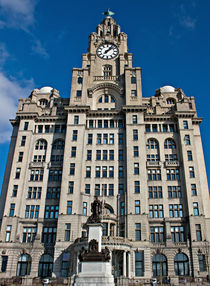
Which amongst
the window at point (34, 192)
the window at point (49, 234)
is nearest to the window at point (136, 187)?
the window at point (49, 234)

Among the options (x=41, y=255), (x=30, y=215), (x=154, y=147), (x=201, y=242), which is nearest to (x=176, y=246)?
(x=201, y=242)

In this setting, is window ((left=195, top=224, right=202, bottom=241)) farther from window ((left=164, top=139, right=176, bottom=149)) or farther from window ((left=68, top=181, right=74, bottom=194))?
window ((left=68, top=181, right=74, bottom=194))

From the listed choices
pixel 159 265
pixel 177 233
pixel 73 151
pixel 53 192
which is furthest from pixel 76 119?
pixel 159 265

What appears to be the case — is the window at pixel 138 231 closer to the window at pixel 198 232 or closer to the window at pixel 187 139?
the window at pixel 198 232

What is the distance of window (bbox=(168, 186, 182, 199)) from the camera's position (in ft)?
209

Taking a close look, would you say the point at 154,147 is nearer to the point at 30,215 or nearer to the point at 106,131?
the point at 106,131

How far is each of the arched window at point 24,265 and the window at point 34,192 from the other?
12736mm

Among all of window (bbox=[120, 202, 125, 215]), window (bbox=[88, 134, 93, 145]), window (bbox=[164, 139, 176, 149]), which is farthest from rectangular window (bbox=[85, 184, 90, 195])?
window (bbox=[164, 139, 176, 149])

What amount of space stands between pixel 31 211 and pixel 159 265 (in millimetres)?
29999

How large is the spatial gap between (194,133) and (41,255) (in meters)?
47.6

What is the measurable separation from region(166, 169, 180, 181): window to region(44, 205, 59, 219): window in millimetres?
26985

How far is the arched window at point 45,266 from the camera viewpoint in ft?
187

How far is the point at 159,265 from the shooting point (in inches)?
2228

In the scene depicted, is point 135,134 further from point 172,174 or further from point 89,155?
point 172,174
